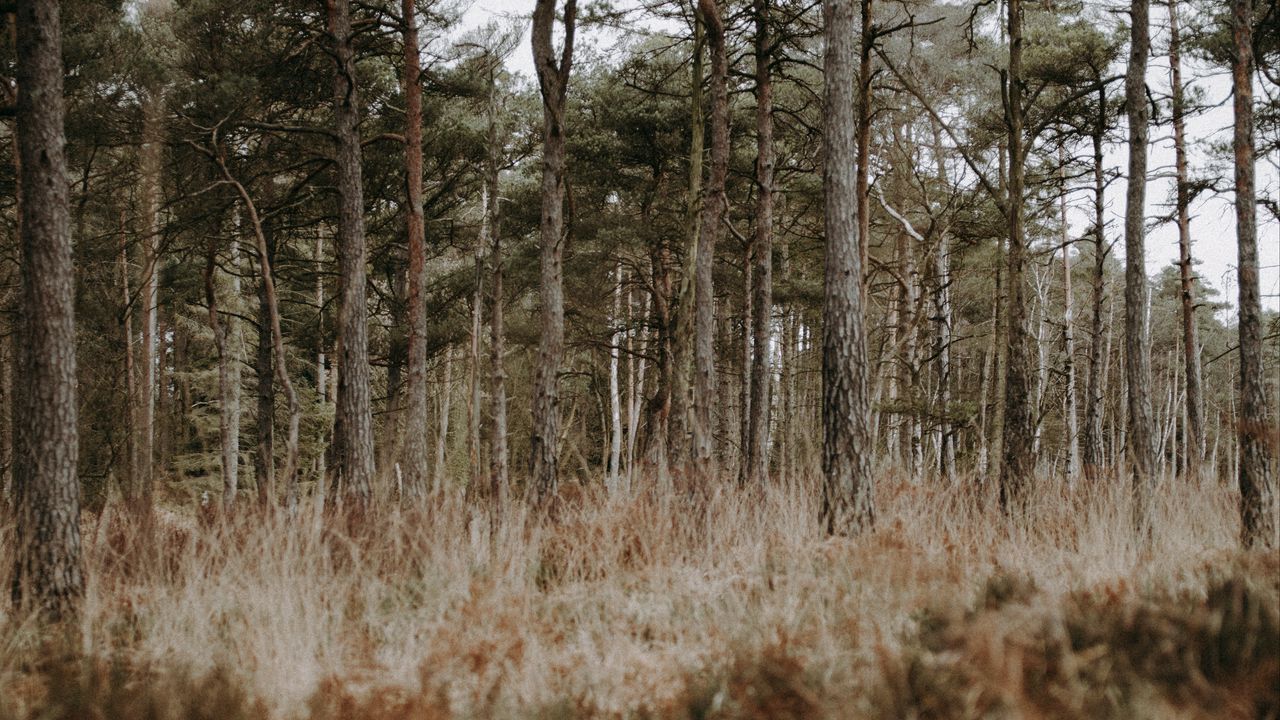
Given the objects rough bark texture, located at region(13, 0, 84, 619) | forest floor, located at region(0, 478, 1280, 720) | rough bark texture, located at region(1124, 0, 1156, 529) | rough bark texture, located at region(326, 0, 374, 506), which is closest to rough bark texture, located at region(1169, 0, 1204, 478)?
rough bark texture, located at region(1124, 0, 1156, 529)

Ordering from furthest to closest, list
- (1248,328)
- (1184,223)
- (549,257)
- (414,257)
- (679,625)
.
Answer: (1184,223) < (414,257) < (549,257) < (1248,328) < (679,625)

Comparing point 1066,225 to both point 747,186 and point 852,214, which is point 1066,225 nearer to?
point 747,186

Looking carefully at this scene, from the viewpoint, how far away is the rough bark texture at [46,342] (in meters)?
4.88

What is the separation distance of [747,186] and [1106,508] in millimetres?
9842

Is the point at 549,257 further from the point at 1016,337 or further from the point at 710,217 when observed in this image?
the point at 1016,337

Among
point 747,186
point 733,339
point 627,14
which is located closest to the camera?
point 627,14

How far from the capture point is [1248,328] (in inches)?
256

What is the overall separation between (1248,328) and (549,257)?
22.5 ft

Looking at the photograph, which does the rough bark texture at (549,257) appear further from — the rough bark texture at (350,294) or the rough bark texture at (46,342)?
the rough bark texture at (46,342)

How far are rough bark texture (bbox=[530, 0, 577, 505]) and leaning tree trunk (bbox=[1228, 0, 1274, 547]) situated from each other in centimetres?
625

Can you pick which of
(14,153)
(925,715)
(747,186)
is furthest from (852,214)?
(14,153)

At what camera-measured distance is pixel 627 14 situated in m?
10.1

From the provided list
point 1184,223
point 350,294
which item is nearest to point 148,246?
point 350,294

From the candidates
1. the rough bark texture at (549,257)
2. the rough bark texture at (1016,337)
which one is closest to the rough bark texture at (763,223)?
the rough bark texture at (549,257)
